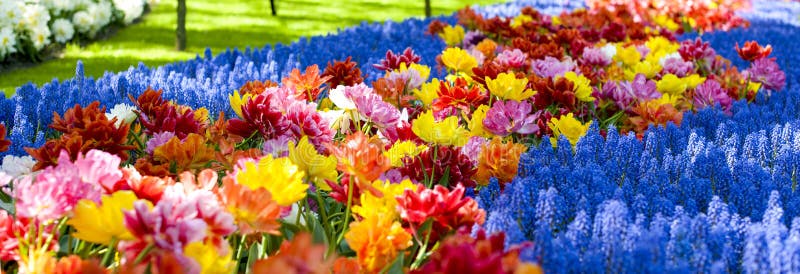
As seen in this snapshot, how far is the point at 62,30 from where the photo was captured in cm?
831

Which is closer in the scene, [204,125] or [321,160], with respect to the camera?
[321,160]

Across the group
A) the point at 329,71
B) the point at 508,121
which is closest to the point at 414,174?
the point at 508,121

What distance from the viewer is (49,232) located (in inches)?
58.8

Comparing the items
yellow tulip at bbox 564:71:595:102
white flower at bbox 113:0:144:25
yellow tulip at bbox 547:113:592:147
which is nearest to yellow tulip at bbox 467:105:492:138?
yellow tulip at bbox 547:113:592:147

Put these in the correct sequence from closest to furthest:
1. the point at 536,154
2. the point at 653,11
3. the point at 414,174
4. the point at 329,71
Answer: the point at 414,174, the point at 536,154, the point at 329,71, the point at 653,11

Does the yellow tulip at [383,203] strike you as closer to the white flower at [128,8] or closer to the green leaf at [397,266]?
the green leaf at [397,266]

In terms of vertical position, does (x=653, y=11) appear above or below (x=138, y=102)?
above

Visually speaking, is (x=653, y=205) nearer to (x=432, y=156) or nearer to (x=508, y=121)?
(x=432, y=156)

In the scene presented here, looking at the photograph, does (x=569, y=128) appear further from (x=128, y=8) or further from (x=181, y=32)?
(x=128, y=8)

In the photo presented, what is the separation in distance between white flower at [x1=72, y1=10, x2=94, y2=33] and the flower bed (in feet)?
18.4

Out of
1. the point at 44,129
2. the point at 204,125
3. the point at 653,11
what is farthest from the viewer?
the point at 653,11

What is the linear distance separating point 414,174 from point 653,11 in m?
7.74

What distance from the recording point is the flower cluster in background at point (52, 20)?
716 centimetres

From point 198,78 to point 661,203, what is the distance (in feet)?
8.65
